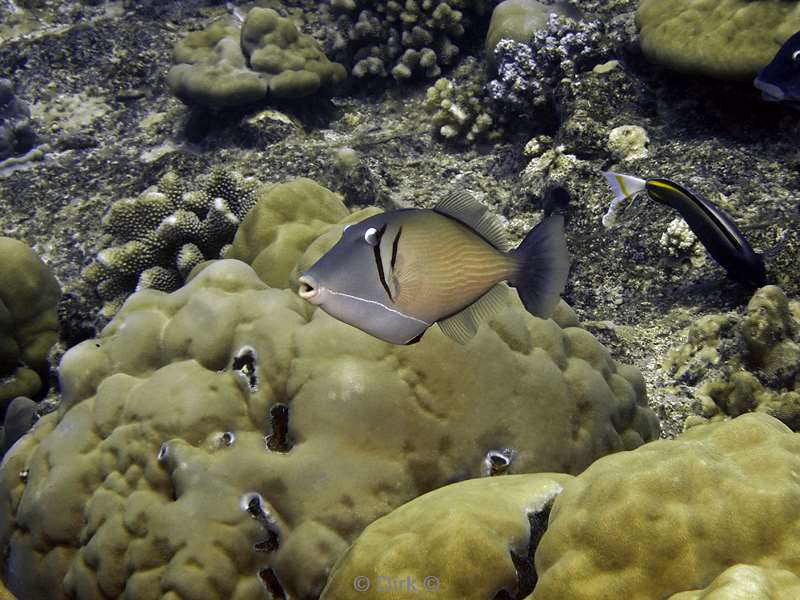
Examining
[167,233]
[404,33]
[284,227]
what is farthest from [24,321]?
[404,33]

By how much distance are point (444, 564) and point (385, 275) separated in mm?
956

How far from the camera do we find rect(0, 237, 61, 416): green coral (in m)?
4.68

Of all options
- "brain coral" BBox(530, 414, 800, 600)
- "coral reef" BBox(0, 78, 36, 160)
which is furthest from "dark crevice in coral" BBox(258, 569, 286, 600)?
"coral reef" BBox(0, 78, 36, 160)

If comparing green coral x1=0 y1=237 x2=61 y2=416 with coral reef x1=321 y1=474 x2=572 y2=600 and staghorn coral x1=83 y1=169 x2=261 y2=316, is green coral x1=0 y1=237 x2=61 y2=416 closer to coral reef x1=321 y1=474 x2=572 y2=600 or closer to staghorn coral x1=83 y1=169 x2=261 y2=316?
staghorn coral x1=83 y1=169 x2=261 y2=316

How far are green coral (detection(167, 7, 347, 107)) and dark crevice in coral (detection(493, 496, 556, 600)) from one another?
657 centimetres

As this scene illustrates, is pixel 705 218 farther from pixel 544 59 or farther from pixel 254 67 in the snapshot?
pixel 254 67

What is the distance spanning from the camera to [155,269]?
476 cm

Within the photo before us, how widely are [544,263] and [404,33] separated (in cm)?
685

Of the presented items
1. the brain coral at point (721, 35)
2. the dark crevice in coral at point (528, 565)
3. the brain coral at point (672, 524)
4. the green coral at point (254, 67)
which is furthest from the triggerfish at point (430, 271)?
the green coral at point (254, 67)

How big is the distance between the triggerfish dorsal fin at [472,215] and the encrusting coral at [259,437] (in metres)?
0.87

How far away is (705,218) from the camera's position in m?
3.47

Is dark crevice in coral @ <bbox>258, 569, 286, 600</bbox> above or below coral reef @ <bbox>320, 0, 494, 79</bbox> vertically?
below

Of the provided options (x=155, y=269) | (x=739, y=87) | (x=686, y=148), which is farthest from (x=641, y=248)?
(x=155, y=269)

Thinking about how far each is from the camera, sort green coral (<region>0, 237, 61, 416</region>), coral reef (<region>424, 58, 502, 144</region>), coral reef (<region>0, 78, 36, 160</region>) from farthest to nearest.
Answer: coral reef (<region>0, 78, 36, 160</region>)
coral reef (<region>424, 58, 502, 144</region>)
green coral (<region>0, 237, 61, 416</region>)
